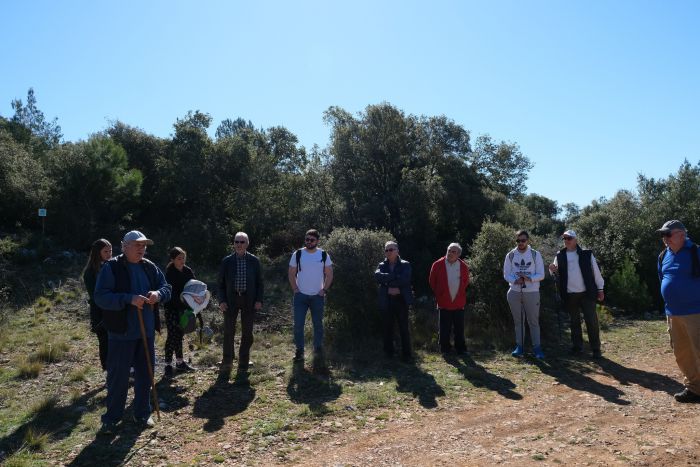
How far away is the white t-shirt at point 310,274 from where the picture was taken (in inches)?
302

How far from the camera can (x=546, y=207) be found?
60938 millimetres

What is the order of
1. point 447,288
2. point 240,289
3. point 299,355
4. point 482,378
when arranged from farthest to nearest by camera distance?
point 447,288 < point 299,355 < point 240,289 < point 482,378

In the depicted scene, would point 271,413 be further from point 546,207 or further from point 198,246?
point 546,207

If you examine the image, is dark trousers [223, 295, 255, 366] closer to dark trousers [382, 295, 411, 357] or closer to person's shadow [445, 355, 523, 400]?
dark trousers [382, 295, 411, 357]

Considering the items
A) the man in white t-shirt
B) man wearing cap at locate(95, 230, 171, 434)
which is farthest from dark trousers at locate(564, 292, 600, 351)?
man wearing cap at locate(95, 230, 171, 434)

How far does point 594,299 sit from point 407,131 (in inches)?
540

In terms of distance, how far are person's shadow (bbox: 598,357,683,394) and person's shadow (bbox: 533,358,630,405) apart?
0.33m

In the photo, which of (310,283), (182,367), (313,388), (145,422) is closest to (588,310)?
(310,283)

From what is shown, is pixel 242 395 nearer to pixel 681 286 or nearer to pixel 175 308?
pixel 175 308

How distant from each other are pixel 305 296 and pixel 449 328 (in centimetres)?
257

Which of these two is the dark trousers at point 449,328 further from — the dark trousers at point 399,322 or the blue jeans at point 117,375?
the blue jeans at point 117,375

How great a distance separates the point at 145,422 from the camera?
521cm

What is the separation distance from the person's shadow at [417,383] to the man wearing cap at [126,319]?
10.2 feet

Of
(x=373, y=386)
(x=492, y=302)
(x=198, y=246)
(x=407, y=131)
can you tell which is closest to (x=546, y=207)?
(x=407, y=131)
